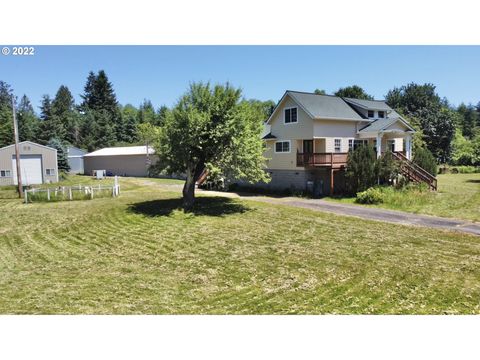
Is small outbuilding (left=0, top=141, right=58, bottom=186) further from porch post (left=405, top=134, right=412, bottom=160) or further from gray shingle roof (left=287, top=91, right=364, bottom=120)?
porch post (left=405, top=134, right=412, bottom=160)

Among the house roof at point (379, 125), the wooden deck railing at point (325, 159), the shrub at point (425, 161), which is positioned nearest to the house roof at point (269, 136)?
the wooden deck railing at point (325, 159)

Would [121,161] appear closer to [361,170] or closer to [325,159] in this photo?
[325,159]

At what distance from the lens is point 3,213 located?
15562 millimetres

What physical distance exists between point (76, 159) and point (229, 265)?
4265cm

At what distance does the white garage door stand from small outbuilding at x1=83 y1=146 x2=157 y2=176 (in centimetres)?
1134

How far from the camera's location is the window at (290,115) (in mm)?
22942

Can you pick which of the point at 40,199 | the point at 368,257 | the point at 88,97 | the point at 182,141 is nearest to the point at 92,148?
the point at 88,97

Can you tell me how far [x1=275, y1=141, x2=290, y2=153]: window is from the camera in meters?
23.6

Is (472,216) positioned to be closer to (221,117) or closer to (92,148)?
(221,117)

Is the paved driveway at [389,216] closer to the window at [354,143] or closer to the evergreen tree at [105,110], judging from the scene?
the window at [354,143]

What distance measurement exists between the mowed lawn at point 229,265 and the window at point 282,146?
9.25m

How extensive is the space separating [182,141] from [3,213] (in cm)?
882

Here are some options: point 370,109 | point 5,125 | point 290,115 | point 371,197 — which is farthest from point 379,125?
point 5,125

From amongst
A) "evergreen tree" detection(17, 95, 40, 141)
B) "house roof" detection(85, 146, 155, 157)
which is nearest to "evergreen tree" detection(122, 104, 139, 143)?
"house roof" detection(85, 146, 155, 157)
